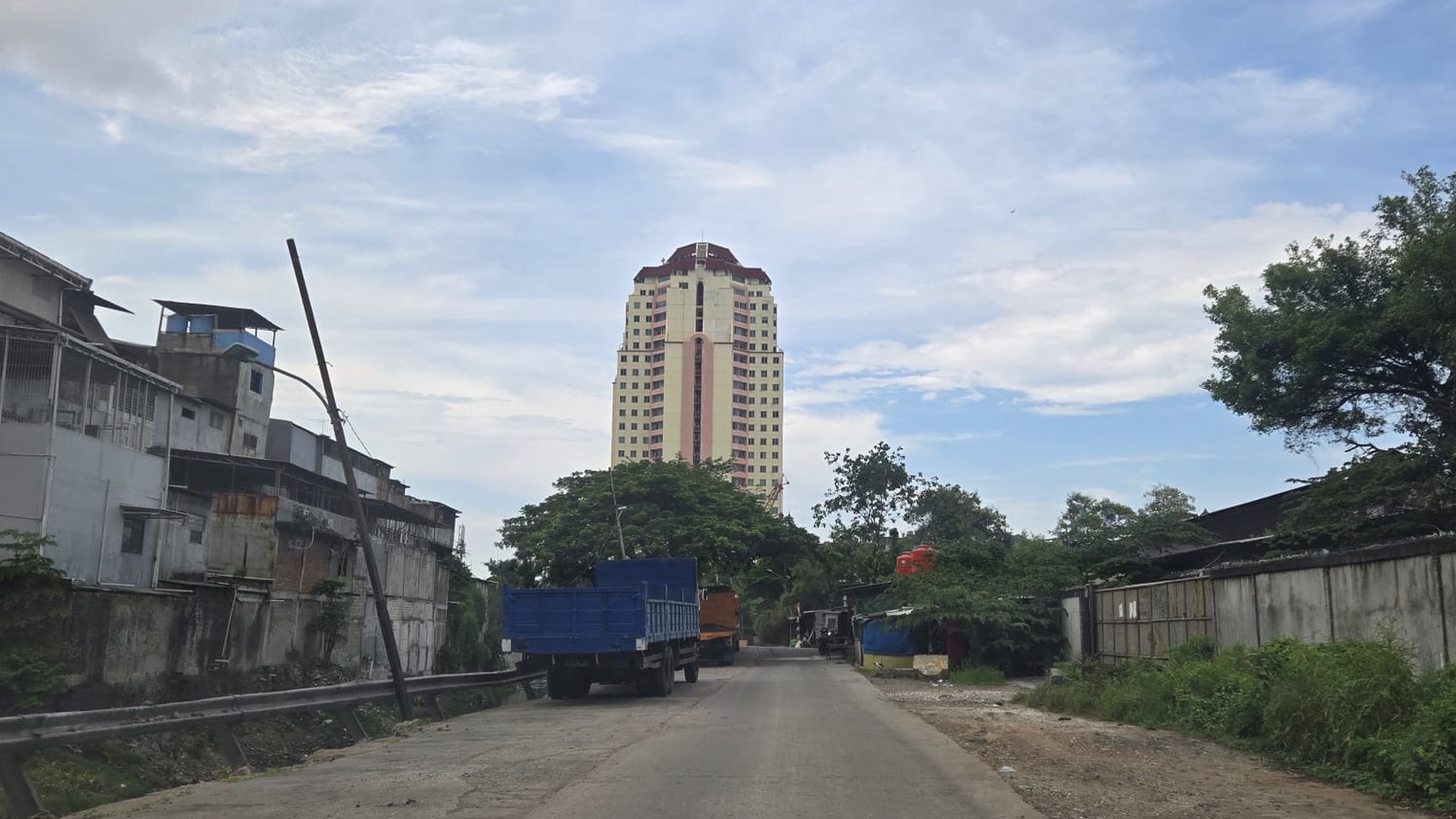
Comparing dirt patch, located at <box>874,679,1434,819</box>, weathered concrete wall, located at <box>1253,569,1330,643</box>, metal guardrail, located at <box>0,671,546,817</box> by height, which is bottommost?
dirt patch, located at <box>874,679,1434,819</box>

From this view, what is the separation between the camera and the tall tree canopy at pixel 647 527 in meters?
42.3

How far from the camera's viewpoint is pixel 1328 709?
464 inches

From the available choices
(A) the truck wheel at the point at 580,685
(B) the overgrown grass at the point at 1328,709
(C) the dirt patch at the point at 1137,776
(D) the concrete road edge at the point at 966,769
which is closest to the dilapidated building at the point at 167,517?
(A) the truck wheel at the point at 580,685

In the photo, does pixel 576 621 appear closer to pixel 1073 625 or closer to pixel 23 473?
pixel 23 473

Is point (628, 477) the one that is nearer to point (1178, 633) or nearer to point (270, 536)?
point (270, 536)

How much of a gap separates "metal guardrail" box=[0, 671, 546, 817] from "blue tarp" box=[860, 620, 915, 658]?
18.0 metres

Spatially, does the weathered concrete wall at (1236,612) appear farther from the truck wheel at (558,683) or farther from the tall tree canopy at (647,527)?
the tall tree canopy at (647,527)

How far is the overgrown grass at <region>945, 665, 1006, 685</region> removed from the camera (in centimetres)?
2875

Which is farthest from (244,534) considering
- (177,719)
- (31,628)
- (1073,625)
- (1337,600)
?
(1337,600)

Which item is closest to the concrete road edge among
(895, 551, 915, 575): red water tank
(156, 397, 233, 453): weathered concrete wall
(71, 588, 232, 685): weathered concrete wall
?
(71, 588, 232, 685): weathered concrete wall

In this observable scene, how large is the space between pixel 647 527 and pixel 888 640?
36.8 ft

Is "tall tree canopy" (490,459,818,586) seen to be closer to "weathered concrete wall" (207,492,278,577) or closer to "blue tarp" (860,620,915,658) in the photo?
"blue tarp" (860,620,915,658)

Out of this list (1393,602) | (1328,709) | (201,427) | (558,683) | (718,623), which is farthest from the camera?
(201,427)

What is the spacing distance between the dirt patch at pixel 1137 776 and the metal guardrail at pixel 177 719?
857 cm
